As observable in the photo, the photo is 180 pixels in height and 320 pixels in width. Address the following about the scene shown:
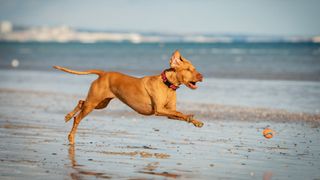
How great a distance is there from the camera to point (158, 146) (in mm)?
10398

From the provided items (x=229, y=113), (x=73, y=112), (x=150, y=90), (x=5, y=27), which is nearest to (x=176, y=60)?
(x=150, y=90)

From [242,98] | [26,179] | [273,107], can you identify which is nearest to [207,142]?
[26,179]

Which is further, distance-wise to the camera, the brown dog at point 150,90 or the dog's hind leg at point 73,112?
the dog's hind leg at point 73,112

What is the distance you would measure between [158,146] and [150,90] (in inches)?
32.4

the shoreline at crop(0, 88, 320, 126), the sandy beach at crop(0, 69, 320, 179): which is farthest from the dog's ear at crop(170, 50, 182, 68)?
the shoreline at crop(0, 88, 320, 126)

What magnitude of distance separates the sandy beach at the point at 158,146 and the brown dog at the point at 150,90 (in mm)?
508

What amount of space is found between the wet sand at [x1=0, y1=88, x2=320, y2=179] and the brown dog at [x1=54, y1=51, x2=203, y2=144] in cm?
51

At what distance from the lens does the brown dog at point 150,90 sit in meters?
10.2

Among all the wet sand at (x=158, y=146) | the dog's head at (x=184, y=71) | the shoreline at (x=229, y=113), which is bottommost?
the wet sand at (x=158, y=146)

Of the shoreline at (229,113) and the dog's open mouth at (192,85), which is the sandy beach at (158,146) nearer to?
the shoreline at (229,113)

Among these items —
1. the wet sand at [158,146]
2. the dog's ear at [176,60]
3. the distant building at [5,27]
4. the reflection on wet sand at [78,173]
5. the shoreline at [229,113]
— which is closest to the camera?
the reflection on wet sand at [78,173]

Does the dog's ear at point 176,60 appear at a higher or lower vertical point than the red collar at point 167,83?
higher

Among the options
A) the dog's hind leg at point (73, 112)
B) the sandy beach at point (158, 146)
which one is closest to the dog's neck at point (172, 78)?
the sandy beach at point (158, 146)

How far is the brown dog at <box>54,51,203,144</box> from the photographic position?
10.2m
